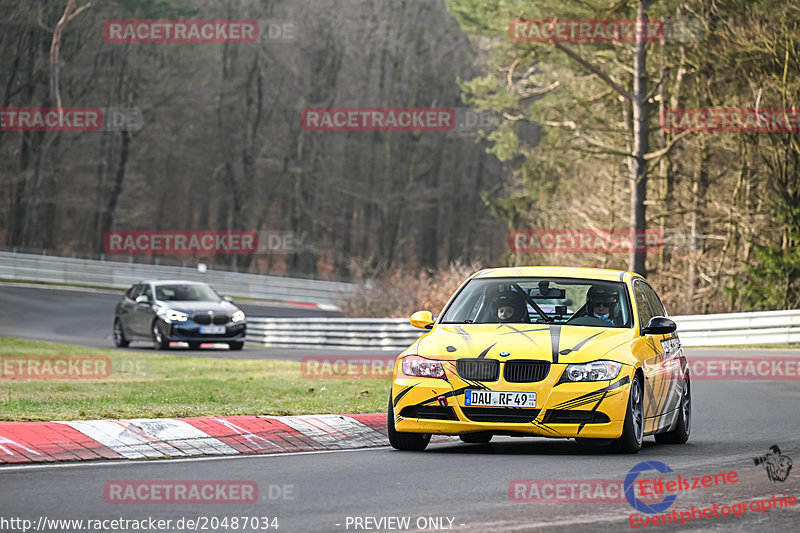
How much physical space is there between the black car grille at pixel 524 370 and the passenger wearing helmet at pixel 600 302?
4.42ft

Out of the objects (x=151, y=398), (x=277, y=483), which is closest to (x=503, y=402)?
(x=277, y=483)

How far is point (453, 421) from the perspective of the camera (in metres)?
9.99

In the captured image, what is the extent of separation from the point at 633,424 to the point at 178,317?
19.8 meters

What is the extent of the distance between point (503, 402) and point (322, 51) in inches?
2372

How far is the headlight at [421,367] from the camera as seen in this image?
33.1 ft

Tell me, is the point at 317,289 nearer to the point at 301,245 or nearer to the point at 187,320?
the point at 301,245

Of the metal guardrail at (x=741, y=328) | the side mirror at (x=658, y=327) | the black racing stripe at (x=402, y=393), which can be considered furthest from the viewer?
the metal guardrail at (x=741, y=328)

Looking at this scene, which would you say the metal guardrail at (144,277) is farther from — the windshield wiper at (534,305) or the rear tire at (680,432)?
the windshield wiper at (534,305)

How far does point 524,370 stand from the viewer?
32.6ft

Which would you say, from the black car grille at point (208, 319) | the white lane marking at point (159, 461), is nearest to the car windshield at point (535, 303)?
the white lane marking at point (159, 461)

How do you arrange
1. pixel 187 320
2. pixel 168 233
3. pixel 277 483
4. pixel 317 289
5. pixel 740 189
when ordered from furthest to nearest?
pixel 168 233
pixel 317 289
pixel 740 189
pixel 187 320
pixel 277 483

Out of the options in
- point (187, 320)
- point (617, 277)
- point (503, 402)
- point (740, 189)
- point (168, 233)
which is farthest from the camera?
Result: point (168, 233)

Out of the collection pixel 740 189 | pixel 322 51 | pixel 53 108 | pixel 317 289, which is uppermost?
pixel 322 51

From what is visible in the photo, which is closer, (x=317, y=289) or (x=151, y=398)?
(x=151, y=398)
